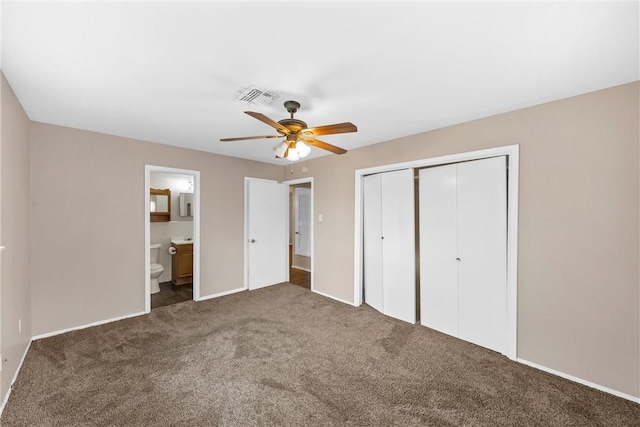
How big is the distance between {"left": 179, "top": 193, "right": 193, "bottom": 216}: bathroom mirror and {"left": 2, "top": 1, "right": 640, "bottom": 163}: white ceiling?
270 cm

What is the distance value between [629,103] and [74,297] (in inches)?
216

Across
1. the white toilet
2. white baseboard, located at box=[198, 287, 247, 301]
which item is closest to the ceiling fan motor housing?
white baseboard, located at box=[198, 287, 247, 301]

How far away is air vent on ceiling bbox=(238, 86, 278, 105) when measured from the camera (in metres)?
2.09

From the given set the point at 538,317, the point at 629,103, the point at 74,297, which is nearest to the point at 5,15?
the point at 74,297

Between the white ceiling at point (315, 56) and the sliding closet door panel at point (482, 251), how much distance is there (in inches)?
25.6

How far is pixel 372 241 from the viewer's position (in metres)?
3.77

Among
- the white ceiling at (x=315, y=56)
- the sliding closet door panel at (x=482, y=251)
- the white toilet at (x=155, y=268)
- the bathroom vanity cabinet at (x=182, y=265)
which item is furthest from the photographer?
the bathroom vanity cabinet at (x=182, y=265)

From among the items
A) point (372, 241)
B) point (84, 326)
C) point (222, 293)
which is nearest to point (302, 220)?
point (222, 293)

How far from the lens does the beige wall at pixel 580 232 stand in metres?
1.95

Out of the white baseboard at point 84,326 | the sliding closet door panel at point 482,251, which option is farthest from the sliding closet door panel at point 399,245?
the white baseboard at point 84,326

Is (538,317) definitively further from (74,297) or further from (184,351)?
(74,297)

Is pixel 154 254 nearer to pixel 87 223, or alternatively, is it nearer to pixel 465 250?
pixel 87 223

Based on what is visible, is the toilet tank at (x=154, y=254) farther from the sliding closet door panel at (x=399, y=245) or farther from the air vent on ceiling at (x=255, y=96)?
the sliding closet door panel at (x=399, y=245)

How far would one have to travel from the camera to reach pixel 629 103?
1.94 metres
